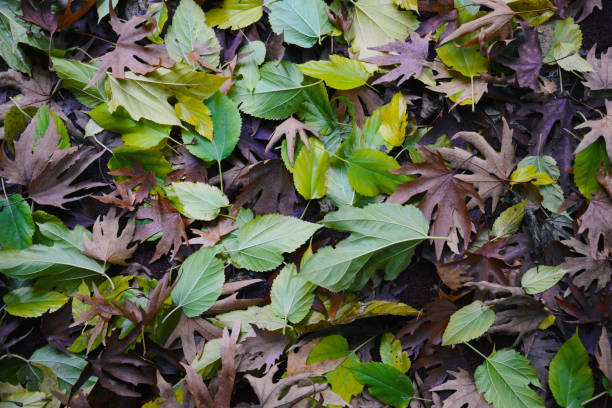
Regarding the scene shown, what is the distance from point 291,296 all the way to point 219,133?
363 millimetres

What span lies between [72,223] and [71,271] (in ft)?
0.34

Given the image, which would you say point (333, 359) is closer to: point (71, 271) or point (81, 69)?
point (71, 271)

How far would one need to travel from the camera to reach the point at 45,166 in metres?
0.92

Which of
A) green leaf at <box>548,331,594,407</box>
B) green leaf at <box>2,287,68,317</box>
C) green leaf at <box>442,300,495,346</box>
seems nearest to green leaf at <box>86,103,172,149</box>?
green leaf at <box>2,287,68,317</box>

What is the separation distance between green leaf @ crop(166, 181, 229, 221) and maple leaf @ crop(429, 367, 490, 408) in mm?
560

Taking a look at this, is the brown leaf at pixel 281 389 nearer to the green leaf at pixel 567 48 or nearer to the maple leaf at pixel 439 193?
the maple leaf at pixel 439 193

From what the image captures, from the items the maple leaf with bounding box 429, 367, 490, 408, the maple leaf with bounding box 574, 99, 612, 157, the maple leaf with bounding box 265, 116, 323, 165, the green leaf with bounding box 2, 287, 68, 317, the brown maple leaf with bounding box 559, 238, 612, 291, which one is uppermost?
the maple leaf with bounding box 265, 116, 323, 165

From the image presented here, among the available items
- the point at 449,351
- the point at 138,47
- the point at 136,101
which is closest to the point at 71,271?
the point at 136,101

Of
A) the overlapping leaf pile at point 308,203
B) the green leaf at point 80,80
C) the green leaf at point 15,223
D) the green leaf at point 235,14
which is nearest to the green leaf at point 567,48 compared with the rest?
the overlapping leaf pile at point 308,203

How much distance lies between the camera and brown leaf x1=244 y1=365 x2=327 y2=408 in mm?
834

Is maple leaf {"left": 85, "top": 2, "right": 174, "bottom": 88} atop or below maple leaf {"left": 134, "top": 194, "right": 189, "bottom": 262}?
atop

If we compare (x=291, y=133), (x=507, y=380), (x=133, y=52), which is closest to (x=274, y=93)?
(x=291, y=133)

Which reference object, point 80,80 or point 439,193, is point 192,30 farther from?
point 439,193

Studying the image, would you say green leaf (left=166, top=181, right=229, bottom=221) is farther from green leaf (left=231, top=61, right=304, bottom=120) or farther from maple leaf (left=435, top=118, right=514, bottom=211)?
maple leaf (left=435, top=118, right=514, bottom=211)
